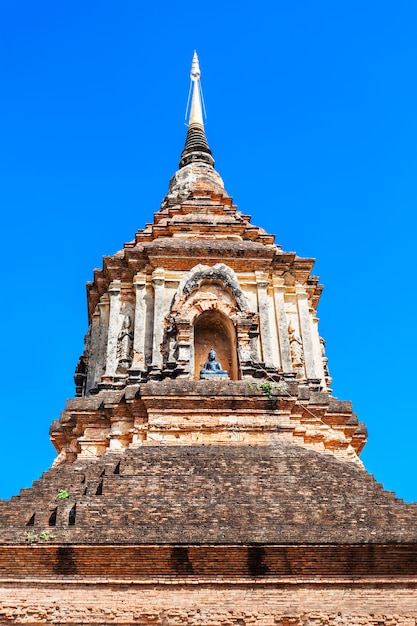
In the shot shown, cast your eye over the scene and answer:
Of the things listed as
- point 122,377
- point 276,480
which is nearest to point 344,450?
point 276,480

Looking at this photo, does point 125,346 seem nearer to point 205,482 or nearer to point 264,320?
point 264,320

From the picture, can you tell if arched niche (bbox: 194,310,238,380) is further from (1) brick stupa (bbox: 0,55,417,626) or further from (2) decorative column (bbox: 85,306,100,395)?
(2) decorative column (bbox: 85,306,100,395)

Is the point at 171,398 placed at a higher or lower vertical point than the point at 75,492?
higher

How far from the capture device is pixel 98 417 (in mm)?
16141

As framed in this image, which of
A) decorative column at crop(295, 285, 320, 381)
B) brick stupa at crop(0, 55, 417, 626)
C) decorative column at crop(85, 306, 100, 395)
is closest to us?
brick stupa at crop(0, 55, 417, 626)

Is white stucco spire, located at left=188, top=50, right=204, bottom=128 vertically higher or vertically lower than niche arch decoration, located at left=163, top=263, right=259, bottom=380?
higher

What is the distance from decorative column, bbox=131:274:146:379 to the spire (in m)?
9.19

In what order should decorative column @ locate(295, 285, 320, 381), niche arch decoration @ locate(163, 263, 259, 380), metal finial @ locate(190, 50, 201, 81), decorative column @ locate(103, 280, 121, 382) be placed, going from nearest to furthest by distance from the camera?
1. niche arch decoration @ locate(163, 263, 259, 380)
2. decorative column @ locate(103, 280, 121, 382)
3. decorative column @ locate(295, 285, 320, 381)
4. metal finial @ locate(190, 50, 201, 81)

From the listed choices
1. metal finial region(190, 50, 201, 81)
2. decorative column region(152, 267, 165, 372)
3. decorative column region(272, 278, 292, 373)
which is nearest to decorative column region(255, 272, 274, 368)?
decorative column region(272, 278, 292, 373)

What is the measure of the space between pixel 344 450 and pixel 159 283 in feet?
21.1

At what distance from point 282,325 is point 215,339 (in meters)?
1.86

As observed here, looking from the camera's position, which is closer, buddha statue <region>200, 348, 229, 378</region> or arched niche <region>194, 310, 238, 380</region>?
buddha statue <region>200, 348, 229, 378</region>

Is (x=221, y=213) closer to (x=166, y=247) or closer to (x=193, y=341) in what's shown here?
(x=166, y=247)

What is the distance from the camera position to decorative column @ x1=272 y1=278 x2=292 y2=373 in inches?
722
